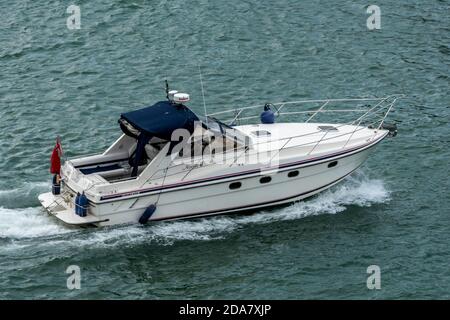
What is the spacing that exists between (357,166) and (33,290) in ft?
38.8

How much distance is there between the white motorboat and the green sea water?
0.59 m

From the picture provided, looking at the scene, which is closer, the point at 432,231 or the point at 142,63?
the point at 432,231

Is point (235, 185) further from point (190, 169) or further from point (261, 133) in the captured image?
point (261, 133)

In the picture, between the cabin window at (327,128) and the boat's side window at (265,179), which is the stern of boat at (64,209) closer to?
the boat's side window at (265,179)

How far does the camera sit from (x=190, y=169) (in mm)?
33188

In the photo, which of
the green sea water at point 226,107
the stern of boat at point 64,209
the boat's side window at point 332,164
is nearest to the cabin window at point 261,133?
the boat's side window at point 332,164

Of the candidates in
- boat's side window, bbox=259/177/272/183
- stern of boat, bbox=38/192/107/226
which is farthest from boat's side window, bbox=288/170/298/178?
stern of boat, bbox=38/192/107/226

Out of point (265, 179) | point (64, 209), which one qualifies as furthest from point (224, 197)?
point (64, 209)

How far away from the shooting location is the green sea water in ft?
Result: 101

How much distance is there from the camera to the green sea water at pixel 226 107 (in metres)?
30.8

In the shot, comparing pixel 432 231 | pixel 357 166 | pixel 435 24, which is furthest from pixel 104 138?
pixel 435 24

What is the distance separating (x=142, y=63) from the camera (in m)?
46.2
